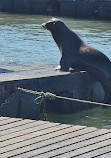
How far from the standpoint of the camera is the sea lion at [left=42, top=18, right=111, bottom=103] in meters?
12.5

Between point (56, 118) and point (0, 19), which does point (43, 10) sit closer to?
point (0, 19)

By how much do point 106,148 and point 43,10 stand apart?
3187 cm

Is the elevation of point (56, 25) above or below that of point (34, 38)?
above

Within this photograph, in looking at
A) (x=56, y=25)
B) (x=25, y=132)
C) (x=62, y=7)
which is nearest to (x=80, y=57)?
(x=56, y=25)

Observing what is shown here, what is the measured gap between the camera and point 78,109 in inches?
480

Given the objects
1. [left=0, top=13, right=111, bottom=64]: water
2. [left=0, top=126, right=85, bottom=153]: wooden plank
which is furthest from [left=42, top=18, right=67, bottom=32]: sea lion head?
[left=0, top=126, right=85, bottom=153]: wooden plank

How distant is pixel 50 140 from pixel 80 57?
519 centimetres

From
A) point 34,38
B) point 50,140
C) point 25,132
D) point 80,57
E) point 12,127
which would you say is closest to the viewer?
point 50,140

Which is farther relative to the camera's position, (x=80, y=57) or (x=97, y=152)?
(x=80, y=57)

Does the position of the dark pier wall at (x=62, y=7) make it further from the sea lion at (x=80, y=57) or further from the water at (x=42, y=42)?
the sea lion at (x=80, y=57)

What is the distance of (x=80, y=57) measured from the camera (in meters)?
12.7

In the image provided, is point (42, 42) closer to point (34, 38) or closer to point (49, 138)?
point (34, 38)

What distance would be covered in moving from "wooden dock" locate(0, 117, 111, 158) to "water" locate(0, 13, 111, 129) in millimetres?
2871

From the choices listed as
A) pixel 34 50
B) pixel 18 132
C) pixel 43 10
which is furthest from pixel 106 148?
pixel 43 10
